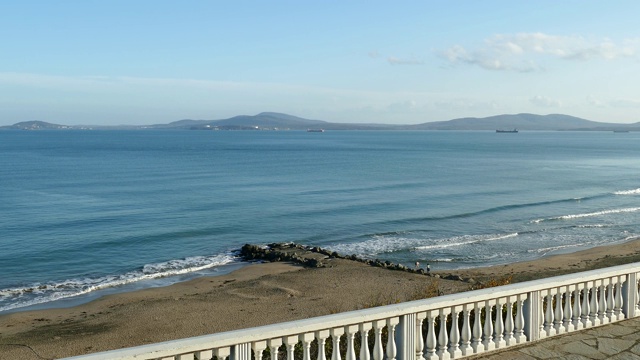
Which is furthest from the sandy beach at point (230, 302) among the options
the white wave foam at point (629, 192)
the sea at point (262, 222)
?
the white wave foam at point (629, 192)

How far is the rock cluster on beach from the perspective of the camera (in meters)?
24.4

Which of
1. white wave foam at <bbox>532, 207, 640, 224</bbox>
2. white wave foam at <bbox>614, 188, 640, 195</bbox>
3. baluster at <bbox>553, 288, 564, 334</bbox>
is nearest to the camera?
baluster at <bbox>553, 288, 564, 334</bbox>

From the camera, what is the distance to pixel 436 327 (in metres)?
8.88

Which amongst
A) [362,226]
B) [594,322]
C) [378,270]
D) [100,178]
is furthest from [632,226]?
[100,178]

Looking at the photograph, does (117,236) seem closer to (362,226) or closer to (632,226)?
(362,226)

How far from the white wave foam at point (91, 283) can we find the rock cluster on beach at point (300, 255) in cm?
110

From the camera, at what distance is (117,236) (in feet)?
98.4

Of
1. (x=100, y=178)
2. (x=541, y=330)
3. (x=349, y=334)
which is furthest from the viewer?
(x=100, y=178)

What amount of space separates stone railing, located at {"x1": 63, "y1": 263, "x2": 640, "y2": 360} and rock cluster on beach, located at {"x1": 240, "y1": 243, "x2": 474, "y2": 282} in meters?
14.6

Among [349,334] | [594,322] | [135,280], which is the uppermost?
[349,334]

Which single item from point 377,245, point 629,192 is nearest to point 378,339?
point 377,245

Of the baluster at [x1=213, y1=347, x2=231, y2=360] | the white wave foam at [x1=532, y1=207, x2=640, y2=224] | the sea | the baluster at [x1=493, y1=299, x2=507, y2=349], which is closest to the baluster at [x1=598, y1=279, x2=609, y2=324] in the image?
the baluster at [x1=493, y1=299, x2=507, y2=349]

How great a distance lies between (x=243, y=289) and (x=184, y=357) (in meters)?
15.5

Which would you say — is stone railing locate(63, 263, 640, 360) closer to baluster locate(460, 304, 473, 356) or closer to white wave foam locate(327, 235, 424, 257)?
baluster locate(460, 304, 473, 356)
